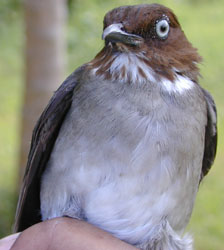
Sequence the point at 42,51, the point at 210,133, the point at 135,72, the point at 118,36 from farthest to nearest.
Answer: the point at 42,51
the point at 210,133
the point at 135,72
the point at 118,36

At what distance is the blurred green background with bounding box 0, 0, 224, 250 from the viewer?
771 centimetres

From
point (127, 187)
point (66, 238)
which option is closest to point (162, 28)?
point (127, 187)

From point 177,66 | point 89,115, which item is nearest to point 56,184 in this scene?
point 89,115

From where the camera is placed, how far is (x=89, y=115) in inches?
134

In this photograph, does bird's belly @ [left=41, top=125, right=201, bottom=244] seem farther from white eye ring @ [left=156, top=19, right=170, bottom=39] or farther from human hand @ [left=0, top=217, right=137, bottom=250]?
white eye ring @ [left=156, top=19, right=170, bottom=39]

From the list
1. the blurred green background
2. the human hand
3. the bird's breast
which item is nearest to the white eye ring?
the bird's breast

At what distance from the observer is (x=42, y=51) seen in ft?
20.9

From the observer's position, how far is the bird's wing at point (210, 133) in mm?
3912

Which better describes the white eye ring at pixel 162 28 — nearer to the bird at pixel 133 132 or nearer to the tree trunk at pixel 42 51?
the bird at pixel 133 132

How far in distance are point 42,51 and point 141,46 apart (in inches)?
132

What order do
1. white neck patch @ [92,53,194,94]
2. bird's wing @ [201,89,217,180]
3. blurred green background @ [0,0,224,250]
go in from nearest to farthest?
white neck patch @ [92,53,194,94] → bird's wing @ [201,89,217,180] → blurred green background @ [0,0,224,250]

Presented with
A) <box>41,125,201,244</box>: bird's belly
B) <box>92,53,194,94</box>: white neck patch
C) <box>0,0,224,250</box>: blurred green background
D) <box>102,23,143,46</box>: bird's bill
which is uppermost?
<box>102,23,143,46</box>: bird's bill

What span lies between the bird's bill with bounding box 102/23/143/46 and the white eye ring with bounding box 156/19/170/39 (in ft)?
0.59

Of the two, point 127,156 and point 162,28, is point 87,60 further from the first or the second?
point 127,156
